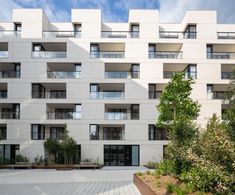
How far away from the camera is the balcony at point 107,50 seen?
122 feet

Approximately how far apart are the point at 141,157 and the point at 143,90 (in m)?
7.94

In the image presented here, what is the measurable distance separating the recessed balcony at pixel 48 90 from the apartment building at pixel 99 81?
4.9 inches

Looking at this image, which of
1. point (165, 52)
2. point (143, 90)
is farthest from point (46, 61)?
point (165, 52)

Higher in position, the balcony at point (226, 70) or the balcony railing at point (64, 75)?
the balcony at point (226, 70)

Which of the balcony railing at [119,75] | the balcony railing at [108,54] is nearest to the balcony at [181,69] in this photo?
the balcony railing at [119,75]

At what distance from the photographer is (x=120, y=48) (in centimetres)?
3912

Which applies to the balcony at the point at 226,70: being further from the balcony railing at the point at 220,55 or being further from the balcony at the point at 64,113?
the balcony at the point at 64,113

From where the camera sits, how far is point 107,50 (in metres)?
40.2

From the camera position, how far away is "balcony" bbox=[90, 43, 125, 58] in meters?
37.2

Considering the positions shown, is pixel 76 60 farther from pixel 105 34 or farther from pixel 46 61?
pixel 105 34

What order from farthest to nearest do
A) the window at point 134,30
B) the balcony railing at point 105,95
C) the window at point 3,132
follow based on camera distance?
1. the window at point 134,30
2. the balcony railing at point 105,95
3. the window at point 3,132

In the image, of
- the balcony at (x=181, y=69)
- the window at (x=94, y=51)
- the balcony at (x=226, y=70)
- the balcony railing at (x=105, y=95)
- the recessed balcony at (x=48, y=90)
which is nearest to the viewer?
the balcony railing at (x=105, y=95)

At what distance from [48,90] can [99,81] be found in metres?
7.64

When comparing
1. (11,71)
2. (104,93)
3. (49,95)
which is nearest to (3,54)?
(11,71)
